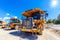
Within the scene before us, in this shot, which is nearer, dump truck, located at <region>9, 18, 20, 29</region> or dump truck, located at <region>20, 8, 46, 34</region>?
dump truck, located at <region>20, 8, 46, 34</region>

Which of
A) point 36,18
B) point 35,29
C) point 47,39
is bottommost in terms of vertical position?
point 47,39

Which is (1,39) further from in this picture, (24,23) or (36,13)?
(36,13)

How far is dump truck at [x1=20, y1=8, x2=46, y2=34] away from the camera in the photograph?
34.9 feet

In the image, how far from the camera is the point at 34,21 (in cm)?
1140

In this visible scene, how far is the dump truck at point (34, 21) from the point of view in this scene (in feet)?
34.9

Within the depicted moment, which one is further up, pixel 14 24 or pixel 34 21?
pixel 34 21

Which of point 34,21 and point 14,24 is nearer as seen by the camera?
point 34,21

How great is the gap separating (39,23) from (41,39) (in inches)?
68.9

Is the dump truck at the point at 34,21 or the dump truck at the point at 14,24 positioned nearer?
the dump truck at the point at 34,21

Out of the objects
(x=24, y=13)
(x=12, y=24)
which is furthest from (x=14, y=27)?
(x=24, y=13)

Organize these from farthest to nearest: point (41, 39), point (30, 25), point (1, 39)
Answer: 1. point (30, 25)
2. point (41, 39)
3. point (1, 39)

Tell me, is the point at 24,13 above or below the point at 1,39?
above

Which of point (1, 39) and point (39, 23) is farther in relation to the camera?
point (39, 23)

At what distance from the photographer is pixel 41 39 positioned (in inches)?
402
